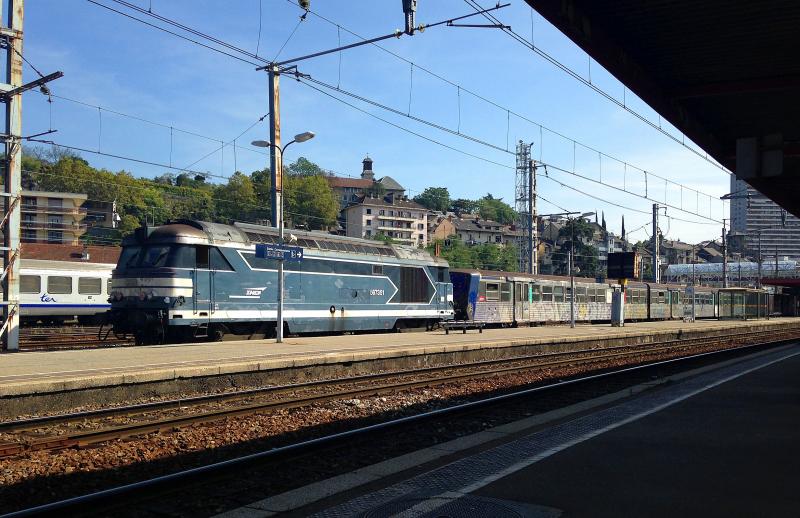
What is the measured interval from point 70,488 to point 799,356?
20.7 metres

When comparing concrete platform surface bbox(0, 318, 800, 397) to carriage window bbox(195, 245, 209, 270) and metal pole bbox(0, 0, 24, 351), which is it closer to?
metal pole bbox(0, 0, 24, 351)

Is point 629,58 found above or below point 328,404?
above

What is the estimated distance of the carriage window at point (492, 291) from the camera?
33.6 metres

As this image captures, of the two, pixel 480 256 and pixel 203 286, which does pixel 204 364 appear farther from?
pixel 480 256

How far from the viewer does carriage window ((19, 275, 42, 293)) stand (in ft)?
92.8

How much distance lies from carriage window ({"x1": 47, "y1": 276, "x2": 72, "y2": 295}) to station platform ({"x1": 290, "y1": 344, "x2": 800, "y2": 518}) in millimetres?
25917

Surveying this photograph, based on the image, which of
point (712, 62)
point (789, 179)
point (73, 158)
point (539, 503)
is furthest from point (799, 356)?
point (73, 158)

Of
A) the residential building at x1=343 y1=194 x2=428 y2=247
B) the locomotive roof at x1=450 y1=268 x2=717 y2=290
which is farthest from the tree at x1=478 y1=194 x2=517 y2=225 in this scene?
the locomotive roof at x1=450 y1=268 x2=717 y2=290

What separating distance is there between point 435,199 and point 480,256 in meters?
80.9

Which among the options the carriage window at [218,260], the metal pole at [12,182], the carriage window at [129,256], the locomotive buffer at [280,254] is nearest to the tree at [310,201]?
the carriage window at [129,256]

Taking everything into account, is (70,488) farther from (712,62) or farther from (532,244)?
(532,244)

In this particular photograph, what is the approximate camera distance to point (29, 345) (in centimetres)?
2277

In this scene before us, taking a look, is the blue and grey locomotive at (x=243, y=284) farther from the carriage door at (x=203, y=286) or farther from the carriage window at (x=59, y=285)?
the carriage window at (x=59, y=285)

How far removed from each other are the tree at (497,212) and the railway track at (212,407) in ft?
519
